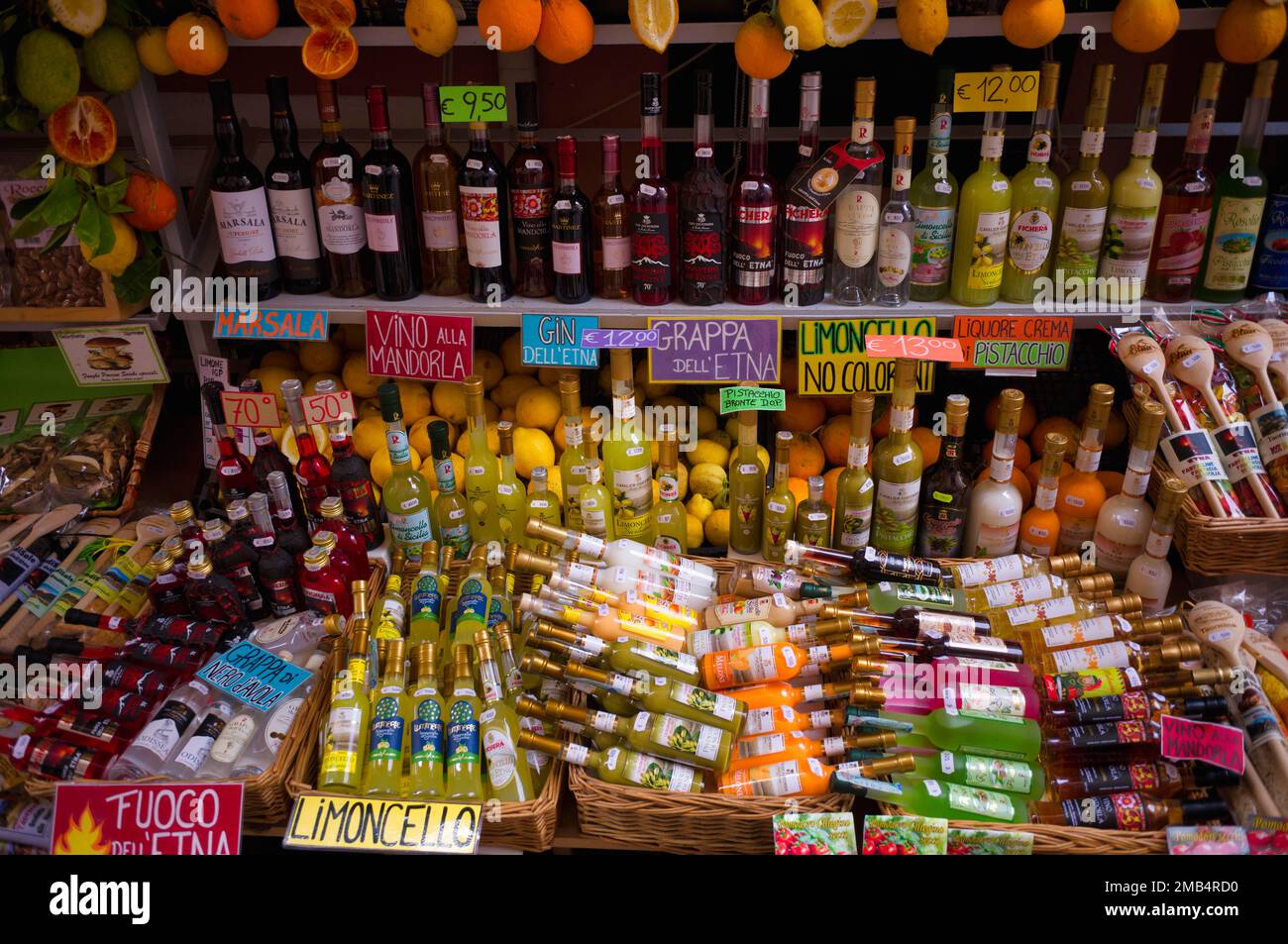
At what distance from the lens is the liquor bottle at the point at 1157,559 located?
1926 mm

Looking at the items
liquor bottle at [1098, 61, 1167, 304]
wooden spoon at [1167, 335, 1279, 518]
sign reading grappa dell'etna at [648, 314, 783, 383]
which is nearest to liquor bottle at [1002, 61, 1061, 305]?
liquor bottle at [1098, 61, 1167, 304]

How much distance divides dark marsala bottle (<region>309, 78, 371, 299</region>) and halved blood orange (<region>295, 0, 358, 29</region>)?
0.45ft

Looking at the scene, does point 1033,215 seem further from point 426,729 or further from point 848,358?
point 426,729

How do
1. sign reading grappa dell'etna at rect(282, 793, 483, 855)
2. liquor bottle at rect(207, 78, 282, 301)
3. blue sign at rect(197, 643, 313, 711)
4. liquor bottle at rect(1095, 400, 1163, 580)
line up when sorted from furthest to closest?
liquor bottle at rect(207, 78, 282, 301)
liquor bottle at rect(1095, 400, 1163, 580)
blue sign at rect(197, 643, 313, 711)
sign reading grappa dell'etna at rect(282, 793, 483, 855)

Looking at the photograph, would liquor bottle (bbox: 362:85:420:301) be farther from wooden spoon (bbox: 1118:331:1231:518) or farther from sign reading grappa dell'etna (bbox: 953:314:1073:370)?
wooden spoon (bbox: 1118:331:1231:518)

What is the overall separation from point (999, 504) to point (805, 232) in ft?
2.56

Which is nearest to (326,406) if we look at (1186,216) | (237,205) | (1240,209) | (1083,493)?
(237,205)

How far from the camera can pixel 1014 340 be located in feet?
6.91

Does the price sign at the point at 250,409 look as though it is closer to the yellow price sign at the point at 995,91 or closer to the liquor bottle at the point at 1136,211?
the yellow price sign at the point at 995,91

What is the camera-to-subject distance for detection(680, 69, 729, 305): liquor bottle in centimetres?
203

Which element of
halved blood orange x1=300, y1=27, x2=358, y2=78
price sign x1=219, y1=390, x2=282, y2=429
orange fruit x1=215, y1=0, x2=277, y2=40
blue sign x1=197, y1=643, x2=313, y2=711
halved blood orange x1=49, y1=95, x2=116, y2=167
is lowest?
blue sign x1=197, y1=643, x2=313, y2=711

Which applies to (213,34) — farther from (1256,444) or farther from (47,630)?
(1256,444)
